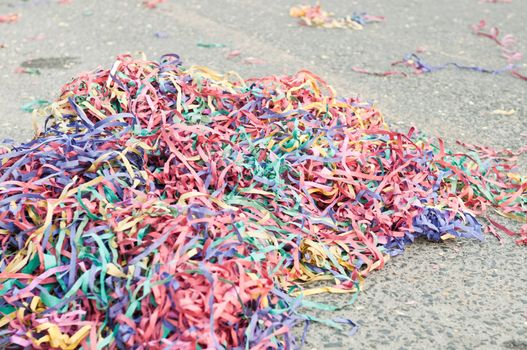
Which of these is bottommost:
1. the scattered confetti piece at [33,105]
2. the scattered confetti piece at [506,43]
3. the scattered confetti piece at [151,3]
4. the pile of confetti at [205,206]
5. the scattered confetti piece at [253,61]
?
the scattered confetti piece at [151,3]

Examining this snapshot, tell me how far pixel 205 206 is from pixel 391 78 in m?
2.40

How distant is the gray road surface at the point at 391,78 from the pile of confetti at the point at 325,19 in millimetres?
107

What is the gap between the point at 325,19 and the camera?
5344mm

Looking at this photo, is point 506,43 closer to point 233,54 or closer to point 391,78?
point 391,78

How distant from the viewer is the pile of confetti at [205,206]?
6.09 ft

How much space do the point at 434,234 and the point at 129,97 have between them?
1264mm

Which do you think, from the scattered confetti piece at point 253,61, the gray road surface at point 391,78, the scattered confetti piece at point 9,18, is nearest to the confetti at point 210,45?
the gray road surface at point 391,78

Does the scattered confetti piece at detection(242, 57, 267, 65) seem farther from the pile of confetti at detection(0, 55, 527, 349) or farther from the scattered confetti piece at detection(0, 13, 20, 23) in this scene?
the scattered confetti piece at detection(0, 13, 20, 23)

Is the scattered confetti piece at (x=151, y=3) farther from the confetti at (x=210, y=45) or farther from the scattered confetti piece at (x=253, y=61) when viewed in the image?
the scattered confetti piece at (x=253, y=61)

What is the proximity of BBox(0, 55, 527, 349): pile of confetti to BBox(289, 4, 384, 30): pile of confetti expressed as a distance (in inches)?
92.8

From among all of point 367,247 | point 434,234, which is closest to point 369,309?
point 367,247

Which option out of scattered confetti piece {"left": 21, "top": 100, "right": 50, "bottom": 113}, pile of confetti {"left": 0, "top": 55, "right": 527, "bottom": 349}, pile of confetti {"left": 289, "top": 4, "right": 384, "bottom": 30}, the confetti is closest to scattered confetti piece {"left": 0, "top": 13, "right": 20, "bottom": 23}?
the confetti

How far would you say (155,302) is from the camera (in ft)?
5.98

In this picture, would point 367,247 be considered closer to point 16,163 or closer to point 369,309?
point 369,309
